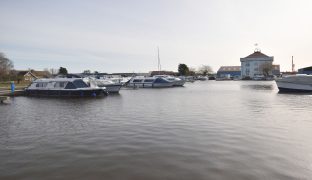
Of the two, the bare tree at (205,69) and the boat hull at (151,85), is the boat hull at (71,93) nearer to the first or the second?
the boat hull at (151,85)

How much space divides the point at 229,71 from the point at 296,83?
125m

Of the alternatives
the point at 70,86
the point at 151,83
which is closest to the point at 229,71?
the point at 151,83

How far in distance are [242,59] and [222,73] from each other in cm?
2560

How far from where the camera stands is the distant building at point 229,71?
158375 millimetres

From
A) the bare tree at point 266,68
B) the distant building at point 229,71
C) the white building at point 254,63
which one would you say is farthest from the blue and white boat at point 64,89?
the distant building at point 229,71

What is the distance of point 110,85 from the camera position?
128 feet

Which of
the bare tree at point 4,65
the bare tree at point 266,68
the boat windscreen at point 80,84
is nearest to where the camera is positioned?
the boat windscreen at point 80,84

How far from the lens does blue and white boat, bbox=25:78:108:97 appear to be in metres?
31.5

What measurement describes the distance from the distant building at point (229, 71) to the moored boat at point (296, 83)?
11786 centimetres

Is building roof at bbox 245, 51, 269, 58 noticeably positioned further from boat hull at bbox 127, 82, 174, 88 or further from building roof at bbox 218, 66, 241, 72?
boat hull at bbox 127, 82, 174, 88

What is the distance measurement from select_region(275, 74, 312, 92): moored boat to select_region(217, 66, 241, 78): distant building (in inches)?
4640

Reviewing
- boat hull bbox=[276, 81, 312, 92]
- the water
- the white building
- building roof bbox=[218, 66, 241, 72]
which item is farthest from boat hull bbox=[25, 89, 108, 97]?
building roof bbox=[218, 66, 241, 72]

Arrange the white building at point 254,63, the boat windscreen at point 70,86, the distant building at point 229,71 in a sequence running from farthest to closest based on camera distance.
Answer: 1. the distant building at point 229,71
2. the white building at point 254,63
3. the boat windscreen at point 70,86

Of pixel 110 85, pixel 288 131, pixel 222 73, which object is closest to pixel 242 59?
pixel 222 73
